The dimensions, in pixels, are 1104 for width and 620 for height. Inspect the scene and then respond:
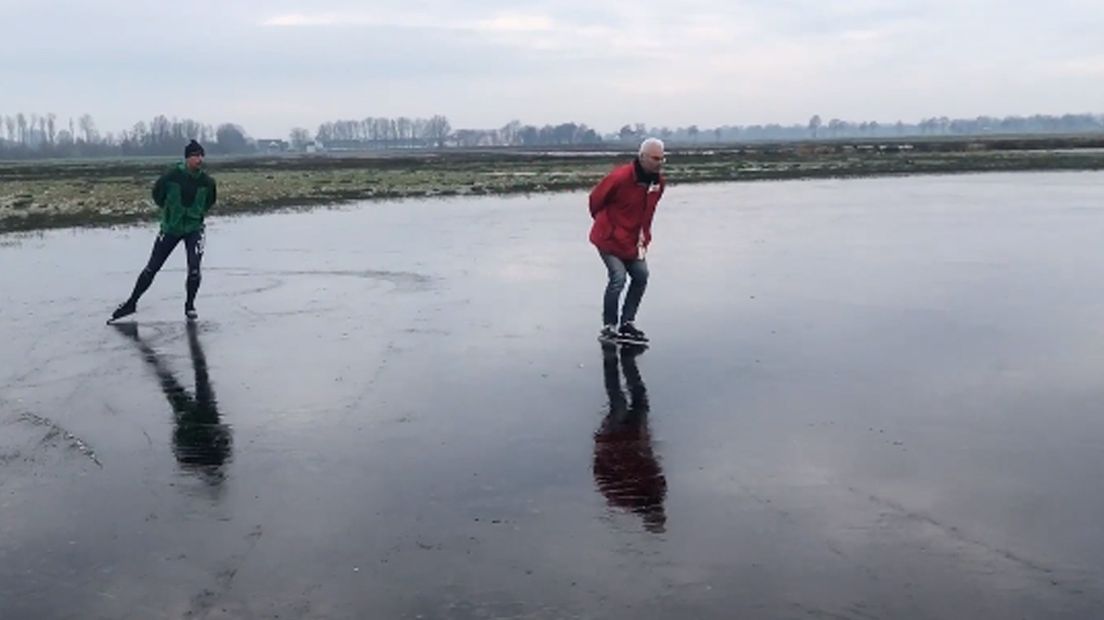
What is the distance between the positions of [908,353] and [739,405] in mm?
2254

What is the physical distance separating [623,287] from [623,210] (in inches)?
27.2

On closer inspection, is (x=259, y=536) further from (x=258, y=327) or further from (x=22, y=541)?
(x=258, y=327)

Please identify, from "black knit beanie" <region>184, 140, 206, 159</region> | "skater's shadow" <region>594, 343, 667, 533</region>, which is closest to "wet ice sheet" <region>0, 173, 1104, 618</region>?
"skater's shadow" <region>594, 343, 667, 533</region>

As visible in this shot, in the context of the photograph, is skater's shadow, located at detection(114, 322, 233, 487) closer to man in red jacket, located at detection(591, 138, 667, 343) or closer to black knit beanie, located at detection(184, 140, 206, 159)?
black knit beanie, located at detection(184, 140, 206, 159)

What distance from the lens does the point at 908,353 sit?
29.4ft

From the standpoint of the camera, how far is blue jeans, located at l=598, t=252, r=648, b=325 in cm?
977

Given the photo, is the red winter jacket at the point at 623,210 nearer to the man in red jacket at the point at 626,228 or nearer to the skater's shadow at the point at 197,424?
the man in red jacket at the point at 626,228

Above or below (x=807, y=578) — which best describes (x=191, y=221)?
above

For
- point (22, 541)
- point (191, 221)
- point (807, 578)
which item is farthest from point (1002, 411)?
point (191, 221)

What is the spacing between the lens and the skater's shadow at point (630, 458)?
217 inches

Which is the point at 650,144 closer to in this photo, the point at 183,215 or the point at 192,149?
the point at 192,149

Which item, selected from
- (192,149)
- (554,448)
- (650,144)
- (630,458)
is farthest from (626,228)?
(192,149)

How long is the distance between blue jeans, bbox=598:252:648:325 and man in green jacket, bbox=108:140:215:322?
4280 mm

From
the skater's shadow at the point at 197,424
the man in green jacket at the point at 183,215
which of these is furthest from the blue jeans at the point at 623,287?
the man in green jacket at the point at 183,215
